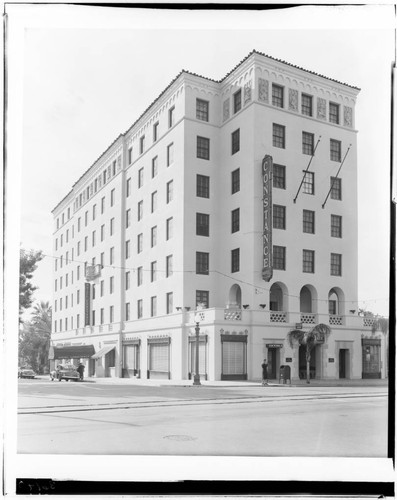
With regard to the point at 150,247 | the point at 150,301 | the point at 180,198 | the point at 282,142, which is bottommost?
the point at 150,301

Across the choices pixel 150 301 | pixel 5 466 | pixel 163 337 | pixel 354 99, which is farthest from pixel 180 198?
pixel 5 466

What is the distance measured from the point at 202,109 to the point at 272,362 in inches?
318

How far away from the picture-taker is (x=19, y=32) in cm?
766

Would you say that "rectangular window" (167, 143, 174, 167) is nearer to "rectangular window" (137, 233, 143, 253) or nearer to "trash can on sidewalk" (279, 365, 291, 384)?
"rectangular window" (137, 233, 143, 253)

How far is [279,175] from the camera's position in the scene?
57.2 feet

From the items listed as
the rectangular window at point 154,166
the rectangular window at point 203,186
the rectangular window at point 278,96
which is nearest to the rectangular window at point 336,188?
the rectangular window at point 278,96

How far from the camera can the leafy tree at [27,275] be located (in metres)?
9.03

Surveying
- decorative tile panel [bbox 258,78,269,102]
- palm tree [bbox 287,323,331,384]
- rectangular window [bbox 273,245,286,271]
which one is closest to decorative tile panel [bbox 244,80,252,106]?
decorative tile panel [bbox 258,78,269,102]

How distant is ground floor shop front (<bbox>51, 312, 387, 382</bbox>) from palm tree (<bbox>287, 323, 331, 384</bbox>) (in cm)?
14

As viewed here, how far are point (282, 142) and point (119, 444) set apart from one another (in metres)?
10.1

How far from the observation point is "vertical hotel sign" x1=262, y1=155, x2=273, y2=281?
17734 mm

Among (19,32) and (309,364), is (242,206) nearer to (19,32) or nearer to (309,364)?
(309,364)

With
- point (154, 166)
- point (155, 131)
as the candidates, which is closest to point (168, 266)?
point (154, 166)

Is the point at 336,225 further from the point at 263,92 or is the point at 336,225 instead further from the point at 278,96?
the point at 278,96
